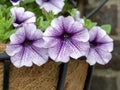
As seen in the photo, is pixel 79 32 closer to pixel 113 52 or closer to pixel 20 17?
pixel 20 17

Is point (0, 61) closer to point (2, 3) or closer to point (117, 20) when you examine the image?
point (2, 3)

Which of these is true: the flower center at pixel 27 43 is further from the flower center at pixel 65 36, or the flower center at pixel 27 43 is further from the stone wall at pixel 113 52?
the stone wall at pixel 113 52

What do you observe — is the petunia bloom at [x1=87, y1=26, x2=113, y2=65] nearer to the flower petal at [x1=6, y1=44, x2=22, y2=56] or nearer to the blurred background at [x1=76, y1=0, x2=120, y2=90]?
the flower petal at [x1=6, y1=44, x2=22, y2=56]

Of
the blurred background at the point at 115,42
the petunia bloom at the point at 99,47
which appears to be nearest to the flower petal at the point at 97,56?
the petunia bloom at the point at 99,47

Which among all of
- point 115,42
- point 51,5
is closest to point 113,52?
point 115,42

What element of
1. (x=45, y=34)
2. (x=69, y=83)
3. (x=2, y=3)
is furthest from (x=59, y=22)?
(x=2, y=3)
